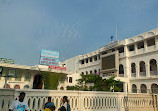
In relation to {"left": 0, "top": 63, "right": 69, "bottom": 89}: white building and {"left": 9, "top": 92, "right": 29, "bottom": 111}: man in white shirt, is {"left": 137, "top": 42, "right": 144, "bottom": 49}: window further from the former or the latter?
{"left": 9, "top": 92, "right": 29, "bottom": 111}: man in white shirt

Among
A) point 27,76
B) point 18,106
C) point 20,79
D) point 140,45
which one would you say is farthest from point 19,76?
point 18,106

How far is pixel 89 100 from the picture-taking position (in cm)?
823

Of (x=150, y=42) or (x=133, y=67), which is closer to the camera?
(x=150, y=42)

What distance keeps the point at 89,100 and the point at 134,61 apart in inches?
975

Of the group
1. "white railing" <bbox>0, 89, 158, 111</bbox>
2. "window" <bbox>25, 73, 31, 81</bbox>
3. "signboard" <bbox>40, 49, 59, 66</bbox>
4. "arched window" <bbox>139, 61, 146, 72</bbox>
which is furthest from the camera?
"signboard" <bbox>40, 49, 59, 66</bbox>

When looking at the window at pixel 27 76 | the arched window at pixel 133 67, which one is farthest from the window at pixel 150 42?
the window at pixel 27 76

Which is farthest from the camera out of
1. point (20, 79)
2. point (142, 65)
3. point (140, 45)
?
point (20, 79)

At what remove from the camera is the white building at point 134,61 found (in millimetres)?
26500

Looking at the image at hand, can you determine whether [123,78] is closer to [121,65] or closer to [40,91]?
[121,65]

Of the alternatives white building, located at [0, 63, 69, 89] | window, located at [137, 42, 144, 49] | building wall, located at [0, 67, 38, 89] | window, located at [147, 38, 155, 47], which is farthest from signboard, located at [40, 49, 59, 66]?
window, located at [147, 38, 155, 47]

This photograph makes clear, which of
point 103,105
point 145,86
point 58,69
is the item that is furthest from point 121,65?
point 103,105

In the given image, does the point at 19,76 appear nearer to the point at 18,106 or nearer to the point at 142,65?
the point at 142,65

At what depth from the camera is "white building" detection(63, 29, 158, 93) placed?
2650 centimetres

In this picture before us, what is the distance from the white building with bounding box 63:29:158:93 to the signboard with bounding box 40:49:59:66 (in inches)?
494
